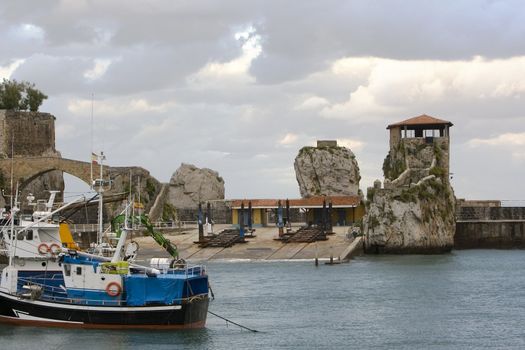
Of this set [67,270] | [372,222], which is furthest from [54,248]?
[372,222]

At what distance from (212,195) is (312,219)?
64.2 feet

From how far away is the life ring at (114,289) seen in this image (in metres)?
49.0

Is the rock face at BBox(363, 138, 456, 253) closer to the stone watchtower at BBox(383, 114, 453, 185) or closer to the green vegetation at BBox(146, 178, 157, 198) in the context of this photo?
the stone watchtower at BBox(383, 114, 453, 185)

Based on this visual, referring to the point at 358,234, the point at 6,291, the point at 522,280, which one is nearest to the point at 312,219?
the point at 358,234

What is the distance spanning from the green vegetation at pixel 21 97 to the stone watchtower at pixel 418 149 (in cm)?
3657

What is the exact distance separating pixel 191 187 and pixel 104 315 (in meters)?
74.5

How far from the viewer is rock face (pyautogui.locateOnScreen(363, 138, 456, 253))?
89750 millimetres

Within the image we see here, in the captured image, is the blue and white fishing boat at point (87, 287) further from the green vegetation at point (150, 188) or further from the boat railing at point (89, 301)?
the green vegetation at point (150, 188)

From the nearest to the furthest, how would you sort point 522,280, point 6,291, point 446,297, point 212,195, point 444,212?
point 6,291 → point 446,297 → point 522,280 → point 444,212 → point 212,195

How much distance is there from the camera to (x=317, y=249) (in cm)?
8862

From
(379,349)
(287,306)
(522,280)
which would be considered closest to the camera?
(379,349)

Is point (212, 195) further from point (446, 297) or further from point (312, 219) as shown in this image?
point (446, 297)

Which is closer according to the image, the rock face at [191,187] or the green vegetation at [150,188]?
the green vegetation at [150,188]

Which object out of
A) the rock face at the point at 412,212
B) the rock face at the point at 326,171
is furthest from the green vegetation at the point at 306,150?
the rock face at the point at 412,212
